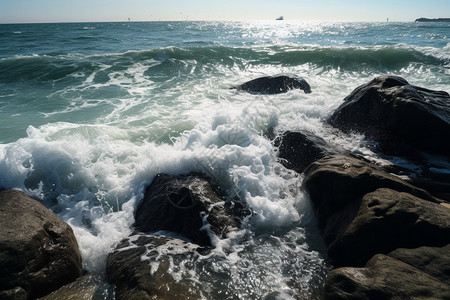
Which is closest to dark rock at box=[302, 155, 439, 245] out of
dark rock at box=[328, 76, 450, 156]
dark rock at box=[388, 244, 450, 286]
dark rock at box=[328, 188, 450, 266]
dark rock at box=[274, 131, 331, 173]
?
dark rock at box=[328, 188, 450, 266]

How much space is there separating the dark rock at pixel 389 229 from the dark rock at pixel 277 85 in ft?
26.1

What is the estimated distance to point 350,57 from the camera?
61.5ft

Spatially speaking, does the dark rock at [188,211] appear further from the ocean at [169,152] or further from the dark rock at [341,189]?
the dark rock at [341,189]

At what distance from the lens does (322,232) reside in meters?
4.21

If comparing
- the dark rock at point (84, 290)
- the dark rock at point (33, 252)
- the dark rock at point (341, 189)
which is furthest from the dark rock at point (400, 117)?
the dark rock at point (33, 252)

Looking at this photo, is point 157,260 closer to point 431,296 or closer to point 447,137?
point 431,296

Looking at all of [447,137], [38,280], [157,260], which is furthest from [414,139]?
[38,280]

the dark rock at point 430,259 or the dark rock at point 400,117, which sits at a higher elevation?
the dark rock at point 400,117

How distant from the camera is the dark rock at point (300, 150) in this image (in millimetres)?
5601

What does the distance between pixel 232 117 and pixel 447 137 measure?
4481mm

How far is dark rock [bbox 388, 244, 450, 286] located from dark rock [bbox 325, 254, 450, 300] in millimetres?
93

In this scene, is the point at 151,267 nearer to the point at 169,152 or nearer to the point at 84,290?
the point at 84,290

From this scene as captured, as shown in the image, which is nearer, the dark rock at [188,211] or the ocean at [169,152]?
the ocean at [169,152]

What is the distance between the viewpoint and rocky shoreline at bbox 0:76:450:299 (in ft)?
9.78
